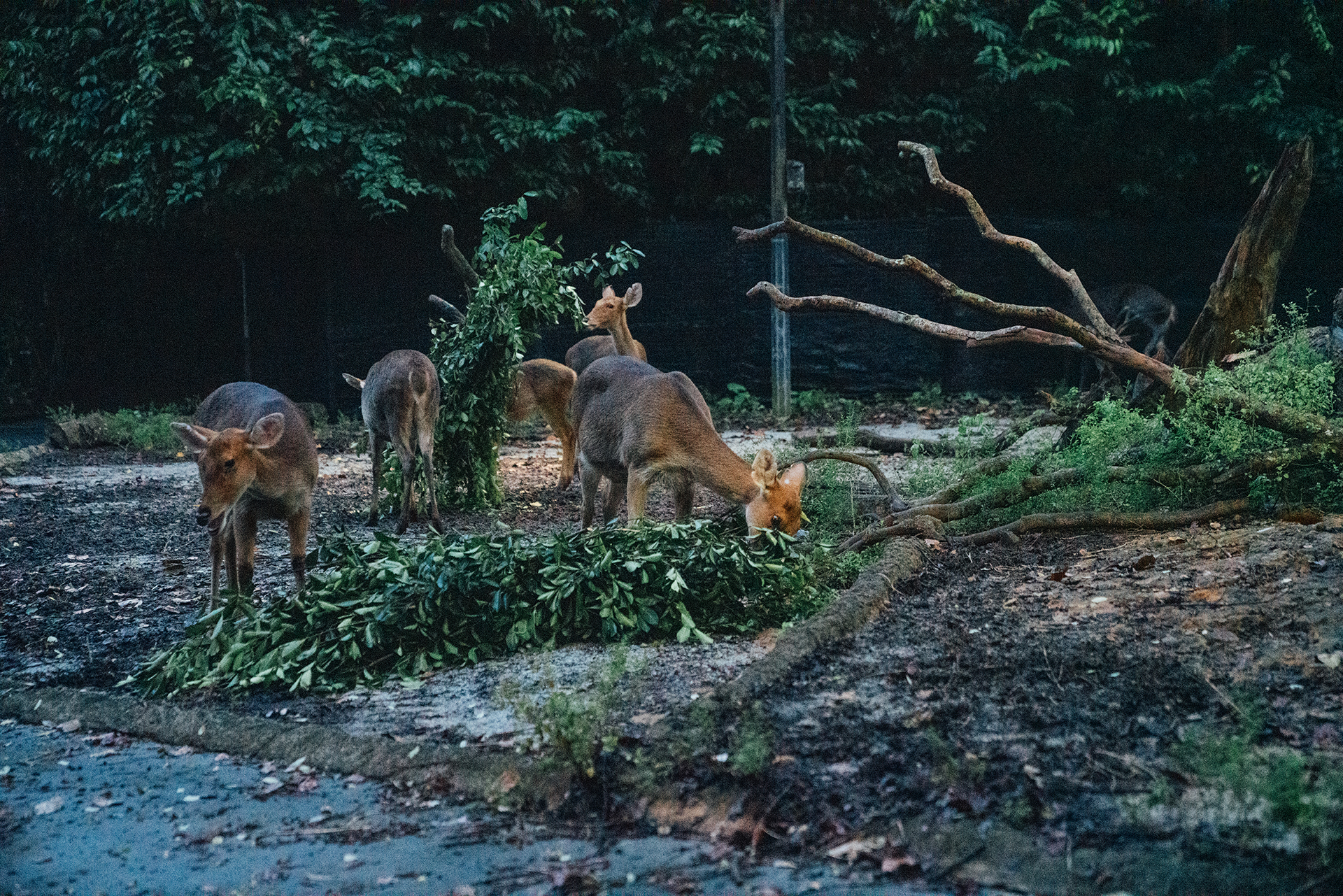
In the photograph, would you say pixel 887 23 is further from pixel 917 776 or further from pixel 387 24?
pixel 917 776

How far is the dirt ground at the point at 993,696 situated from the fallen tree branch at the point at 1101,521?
66 mm

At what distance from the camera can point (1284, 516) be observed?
6.52 metres

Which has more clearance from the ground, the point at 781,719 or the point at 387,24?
the point at 387,24

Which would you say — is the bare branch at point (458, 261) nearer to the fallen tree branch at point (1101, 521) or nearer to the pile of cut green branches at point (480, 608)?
the pile of cut green branches at point (480, 608)

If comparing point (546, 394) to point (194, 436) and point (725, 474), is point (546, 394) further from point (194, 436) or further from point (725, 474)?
point (194, 436)

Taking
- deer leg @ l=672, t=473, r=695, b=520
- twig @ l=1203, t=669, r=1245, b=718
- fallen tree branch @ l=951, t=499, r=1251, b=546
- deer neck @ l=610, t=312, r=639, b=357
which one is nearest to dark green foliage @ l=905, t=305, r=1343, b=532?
fallen tree branch @ l=951, t=499, r=1251, b=546

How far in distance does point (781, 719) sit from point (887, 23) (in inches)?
584

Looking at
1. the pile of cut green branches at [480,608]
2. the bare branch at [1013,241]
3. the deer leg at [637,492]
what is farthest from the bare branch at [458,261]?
the pile of cut green branches at [480,608]

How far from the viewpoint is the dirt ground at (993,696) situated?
332cm

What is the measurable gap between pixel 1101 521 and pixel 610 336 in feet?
22.3

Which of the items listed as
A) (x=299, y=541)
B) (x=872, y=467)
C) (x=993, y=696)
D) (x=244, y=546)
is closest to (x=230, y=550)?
(x=244, y=546)

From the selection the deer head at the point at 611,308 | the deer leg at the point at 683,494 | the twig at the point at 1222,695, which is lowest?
the twig at the point at 1222,695

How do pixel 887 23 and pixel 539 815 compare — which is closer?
pixel 539 815

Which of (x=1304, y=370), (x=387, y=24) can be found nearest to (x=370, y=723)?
(x=1304, y=370)
